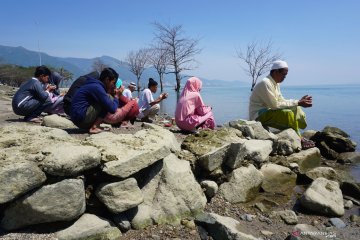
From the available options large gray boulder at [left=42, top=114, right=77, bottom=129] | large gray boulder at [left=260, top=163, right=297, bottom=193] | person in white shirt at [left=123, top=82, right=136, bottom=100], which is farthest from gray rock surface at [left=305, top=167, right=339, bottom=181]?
person in white shirt at [left=123, top=82, right=136, bottom=100]

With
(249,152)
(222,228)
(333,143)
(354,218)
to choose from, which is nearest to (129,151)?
(222,228)

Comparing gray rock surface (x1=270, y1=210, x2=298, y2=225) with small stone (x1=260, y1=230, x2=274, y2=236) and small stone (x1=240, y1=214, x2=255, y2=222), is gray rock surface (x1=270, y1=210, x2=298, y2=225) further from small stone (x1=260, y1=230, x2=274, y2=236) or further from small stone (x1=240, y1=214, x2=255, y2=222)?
small stone (x1=260, y1=230, x2=274, y2=236)

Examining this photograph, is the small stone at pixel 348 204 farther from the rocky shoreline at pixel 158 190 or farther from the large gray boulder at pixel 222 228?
the large gray boulder at pixel 222 228

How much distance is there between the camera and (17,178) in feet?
10.2

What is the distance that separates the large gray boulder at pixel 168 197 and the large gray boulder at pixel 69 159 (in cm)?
89

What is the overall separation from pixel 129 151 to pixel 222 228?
4.65 ft

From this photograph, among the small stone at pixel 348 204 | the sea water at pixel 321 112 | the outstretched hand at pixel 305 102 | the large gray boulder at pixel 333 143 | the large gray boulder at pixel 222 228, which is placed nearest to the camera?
the large gray boulder at pixel 222 228

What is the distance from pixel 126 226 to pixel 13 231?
46.3 inches

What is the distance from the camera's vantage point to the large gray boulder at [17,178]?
3.04 metres

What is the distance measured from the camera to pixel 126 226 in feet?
12.5

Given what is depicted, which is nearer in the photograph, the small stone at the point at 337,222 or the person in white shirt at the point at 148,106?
the small stone at the point at 337,222

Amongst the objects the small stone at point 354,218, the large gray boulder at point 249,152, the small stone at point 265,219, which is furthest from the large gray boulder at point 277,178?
the small stone at point 354,218

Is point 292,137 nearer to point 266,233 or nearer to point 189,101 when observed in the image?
point 189,101

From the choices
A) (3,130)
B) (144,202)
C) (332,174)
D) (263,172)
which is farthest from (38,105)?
(332,174)
